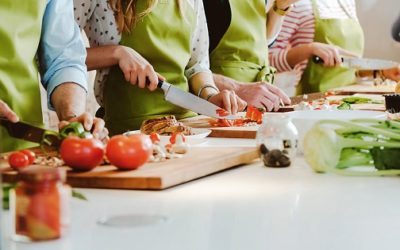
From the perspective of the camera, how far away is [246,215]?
1026 millimetres

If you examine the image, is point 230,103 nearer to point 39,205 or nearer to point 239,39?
point 239,39

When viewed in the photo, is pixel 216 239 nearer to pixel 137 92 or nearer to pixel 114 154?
pixel 114 154

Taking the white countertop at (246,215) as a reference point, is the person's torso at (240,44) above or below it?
above

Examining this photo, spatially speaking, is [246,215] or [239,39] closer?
[246,215]

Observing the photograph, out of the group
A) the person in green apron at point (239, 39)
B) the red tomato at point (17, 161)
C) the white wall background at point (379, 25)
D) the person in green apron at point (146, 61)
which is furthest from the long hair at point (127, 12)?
the white wall background at point (379, 25)

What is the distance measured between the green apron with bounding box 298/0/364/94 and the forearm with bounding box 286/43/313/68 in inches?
2.7

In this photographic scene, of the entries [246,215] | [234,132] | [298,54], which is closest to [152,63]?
[234,132]

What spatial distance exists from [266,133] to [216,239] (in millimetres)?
509

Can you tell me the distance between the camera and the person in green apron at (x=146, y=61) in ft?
7.06

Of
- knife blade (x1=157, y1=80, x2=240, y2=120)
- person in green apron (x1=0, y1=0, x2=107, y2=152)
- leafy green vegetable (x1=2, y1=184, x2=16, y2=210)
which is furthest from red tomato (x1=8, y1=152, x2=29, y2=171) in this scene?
knife blade (x1=157, y1=80, x2=240, y2=120)

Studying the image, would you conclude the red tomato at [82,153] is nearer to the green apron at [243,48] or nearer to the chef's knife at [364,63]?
the green apron at [243,48]

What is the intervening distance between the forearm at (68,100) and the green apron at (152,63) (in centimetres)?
37

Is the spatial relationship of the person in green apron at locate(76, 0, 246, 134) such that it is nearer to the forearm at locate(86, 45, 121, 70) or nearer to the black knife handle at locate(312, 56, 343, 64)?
the forearm at locate(86, 45, 121, 70)

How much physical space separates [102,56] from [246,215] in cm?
123
